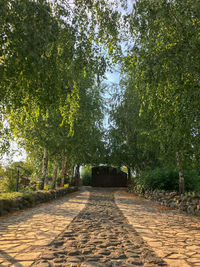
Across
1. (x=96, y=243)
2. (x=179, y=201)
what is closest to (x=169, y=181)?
(x=179, y=201)

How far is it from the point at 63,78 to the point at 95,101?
15807 mm

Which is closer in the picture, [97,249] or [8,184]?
[97,249]

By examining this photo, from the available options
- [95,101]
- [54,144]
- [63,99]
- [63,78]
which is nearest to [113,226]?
[63,99]

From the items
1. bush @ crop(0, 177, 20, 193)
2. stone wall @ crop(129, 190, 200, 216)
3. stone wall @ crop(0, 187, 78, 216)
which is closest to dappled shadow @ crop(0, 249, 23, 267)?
stone wall @ crop(0, 187, 78, 216)

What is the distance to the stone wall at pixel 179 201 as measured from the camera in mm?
9320

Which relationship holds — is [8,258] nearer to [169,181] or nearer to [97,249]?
[97,249]

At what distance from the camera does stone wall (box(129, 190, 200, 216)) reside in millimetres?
9320

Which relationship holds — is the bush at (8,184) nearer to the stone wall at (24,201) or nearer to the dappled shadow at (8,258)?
the stone wall at (24,201)

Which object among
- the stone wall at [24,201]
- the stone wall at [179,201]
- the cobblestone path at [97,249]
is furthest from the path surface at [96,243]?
the stone wall at [179,201]

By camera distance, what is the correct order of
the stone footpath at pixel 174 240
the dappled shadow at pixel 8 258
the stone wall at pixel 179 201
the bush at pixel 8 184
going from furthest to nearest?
the bush at pixel 8 184
the stone wall at pixel 179 201
the stone footpath at pixel 174 240
the dappled shadow at pixel 8 258

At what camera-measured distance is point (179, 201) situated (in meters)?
10.8

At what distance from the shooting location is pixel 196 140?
8.09 metres

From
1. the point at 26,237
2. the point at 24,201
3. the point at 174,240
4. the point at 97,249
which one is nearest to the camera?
the point at 97,249

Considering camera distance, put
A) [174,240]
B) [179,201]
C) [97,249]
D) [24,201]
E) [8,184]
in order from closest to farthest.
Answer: [97,249], [174,240], [24,201], [179,201], [8,184]
